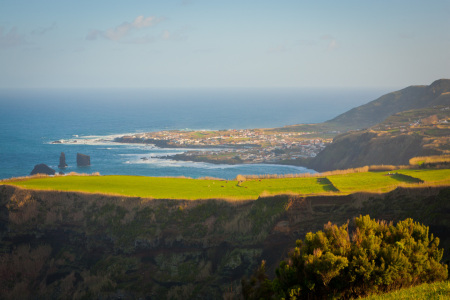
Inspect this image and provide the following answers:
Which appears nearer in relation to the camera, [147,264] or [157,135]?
[147,264]

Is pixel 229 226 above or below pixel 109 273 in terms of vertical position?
above

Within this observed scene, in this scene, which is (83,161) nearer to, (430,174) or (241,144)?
(241,144)

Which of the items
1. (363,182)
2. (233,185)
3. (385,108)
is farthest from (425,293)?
(385,108)

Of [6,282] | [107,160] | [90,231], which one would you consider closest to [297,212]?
[90,231]

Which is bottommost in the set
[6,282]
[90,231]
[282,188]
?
[6,282]

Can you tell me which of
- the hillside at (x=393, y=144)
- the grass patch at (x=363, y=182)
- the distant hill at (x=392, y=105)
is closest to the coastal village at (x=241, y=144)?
the hillside at (x=393, y=144)

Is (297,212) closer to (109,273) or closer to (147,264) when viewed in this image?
(147,264)
